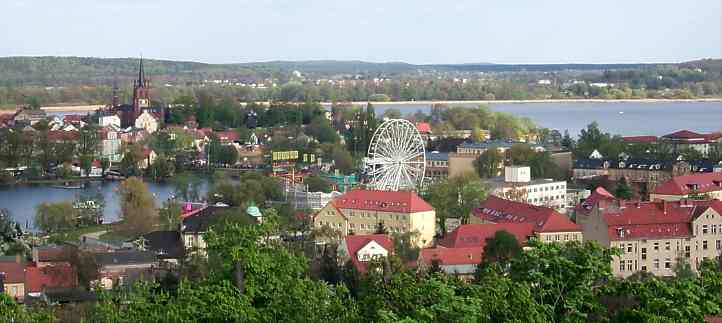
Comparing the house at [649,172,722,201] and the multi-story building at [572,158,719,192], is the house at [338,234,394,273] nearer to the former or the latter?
the house at [649,172,722,201]

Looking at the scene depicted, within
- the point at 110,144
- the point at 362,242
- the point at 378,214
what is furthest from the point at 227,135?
the point at 362,242

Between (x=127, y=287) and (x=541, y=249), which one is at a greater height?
(x=541, y=249)

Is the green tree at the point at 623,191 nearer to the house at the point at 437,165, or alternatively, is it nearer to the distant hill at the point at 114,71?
the house at the point at 437,165

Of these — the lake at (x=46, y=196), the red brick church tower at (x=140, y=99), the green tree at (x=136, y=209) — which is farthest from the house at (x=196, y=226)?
the red brick church tower at (x=140, y=99)

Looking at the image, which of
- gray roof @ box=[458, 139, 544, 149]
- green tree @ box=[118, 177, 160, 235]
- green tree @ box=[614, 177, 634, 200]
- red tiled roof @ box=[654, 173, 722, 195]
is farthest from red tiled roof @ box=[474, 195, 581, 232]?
gray roof @ box=[458, 139, 544, 149]

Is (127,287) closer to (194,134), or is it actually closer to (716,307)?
(716,307)

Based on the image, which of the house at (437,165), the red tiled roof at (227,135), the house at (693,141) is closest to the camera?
the house at (437,165)

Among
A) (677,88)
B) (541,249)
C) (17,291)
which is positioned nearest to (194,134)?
(17,291)

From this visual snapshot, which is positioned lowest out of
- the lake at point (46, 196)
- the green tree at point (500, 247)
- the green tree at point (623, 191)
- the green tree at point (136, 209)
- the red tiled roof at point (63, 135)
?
the lake at point (46, 196)
